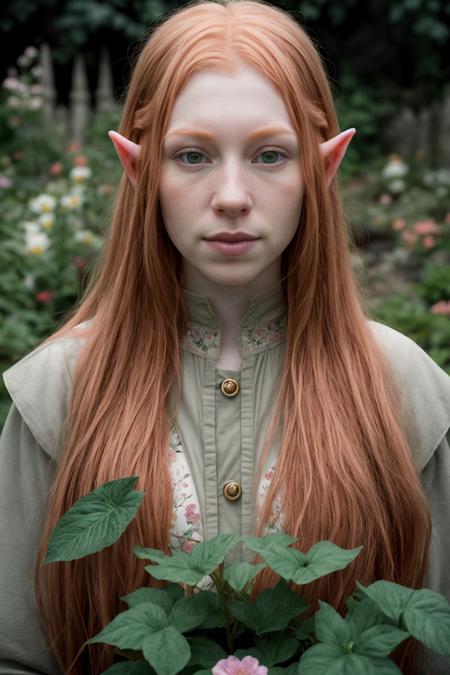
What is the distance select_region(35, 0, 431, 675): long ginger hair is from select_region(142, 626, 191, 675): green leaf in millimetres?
279

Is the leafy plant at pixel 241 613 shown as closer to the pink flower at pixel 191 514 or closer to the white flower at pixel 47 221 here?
the pink flower at pixel 191 514

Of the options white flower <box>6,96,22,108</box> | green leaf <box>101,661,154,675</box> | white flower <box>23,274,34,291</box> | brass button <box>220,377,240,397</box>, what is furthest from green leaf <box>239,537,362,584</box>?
white flower <box>6,96,22,108</box>

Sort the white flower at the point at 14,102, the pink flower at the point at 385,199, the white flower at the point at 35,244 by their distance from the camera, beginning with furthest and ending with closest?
the white flower at the point at 14,102, the pink flower at the point at 385,199, the white flower at the point at 35,244

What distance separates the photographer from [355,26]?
25.3 feet

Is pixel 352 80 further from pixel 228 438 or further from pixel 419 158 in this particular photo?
pixel 228 438

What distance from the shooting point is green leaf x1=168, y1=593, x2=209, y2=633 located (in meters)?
1.26

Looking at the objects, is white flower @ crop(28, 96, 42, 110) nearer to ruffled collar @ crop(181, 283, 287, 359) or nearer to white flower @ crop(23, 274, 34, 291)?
white flower @ crop(23, 274, 34, 291)

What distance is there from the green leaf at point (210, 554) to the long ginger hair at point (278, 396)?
201mm

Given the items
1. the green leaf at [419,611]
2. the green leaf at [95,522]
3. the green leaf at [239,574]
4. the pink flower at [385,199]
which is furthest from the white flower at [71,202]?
the green leaf at [419,611]

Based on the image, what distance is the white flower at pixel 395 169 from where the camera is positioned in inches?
242

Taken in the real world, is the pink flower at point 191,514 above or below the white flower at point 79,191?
below

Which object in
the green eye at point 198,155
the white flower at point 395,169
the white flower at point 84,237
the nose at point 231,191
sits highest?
the white flower at point 395,169

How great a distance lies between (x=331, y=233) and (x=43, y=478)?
607mm

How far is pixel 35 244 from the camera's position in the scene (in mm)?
3770
